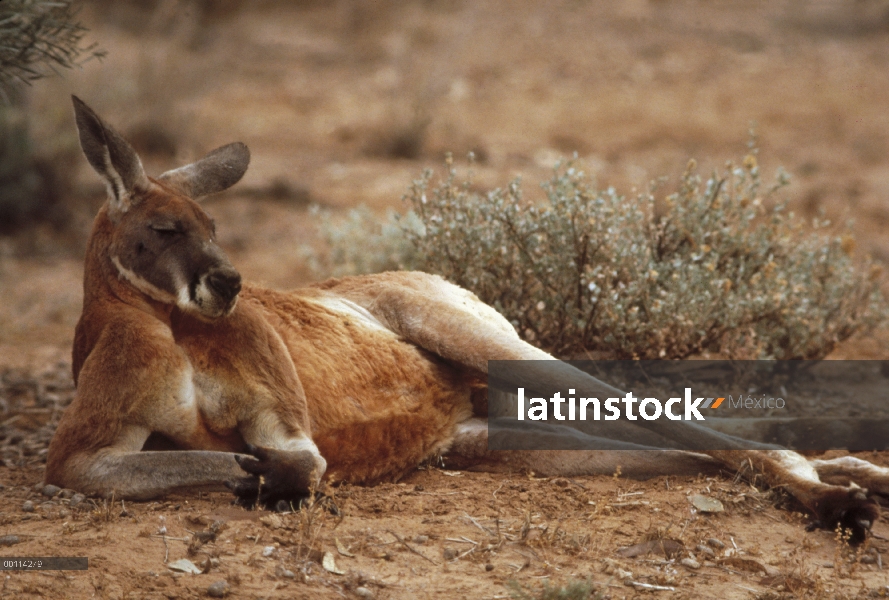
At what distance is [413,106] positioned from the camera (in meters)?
12.4

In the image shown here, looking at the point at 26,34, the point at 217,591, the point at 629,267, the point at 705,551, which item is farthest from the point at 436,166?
the point at 217,591

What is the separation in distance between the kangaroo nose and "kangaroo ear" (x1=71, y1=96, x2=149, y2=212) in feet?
1.58

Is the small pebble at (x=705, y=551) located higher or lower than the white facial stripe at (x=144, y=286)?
lower

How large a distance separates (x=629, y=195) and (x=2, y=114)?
6407 millimetres

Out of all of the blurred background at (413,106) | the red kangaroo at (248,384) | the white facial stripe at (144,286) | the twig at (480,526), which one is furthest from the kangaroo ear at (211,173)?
the blurred background at (413,106)

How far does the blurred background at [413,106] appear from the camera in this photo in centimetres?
992

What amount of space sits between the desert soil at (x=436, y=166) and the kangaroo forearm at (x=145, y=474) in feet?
0.26

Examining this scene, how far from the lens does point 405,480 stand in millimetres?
4191

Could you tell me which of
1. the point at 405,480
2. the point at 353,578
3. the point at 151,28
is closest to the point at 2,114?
the point at 151,28

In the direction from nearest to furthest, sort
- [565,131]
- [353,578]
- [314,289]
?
[353,578] < [314,289] < [565,131]

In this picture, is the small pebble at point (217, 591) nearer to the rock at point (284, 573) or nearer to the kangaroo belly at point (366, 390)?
the rock at point (284, 573)

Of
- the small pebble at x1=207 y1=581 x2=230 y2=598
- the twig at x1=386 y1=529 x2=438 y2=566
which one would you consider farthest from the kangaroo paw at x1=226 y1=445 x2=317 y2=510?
the small pebble at x1=207 y1=581 x2=230 y2=598

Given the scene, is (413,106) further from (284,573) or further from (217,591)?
(217,591)

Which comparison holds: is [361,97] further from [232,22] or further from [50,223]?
[50,223]
